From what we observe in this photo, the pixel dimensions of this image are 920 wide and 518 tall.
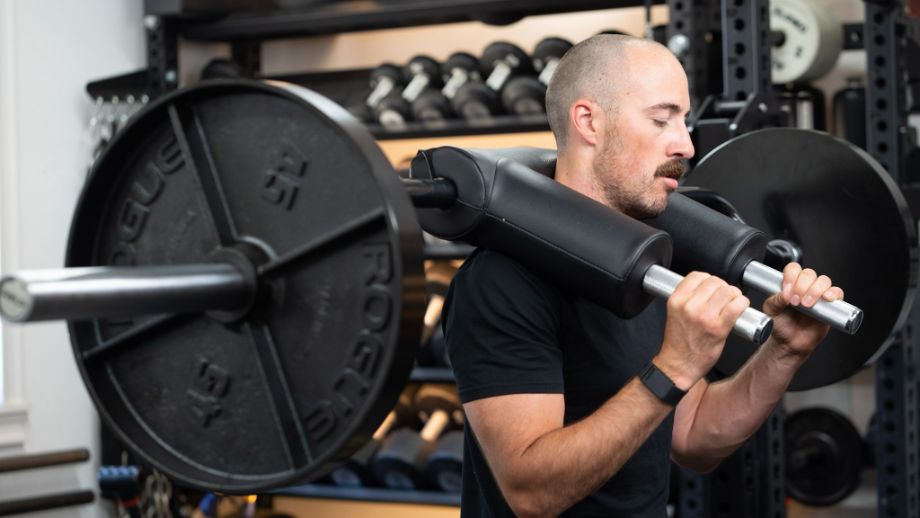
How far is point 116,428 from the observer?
53.1 inches

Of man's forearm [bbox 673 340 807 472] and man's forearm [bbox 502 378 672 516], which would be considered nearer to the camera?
man's forearm [bbox 502 378 672 516]

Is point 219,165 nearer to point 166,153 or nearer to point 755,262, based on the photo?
point 166,153

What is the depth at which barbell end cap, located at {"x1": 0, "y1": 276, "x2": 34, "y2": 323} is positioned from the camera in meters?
0.97

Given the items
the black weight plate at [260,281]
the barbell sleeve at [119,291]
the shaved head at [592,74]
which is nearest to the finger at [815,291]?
the shaved head at [592,74]

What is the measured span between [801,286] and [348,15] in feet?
9.92

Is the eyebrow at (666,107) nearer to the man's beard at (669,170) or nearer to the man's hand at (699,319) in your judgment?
the man's beard at (669,170)

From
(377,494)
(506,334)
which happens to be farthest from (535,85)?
(506,334)

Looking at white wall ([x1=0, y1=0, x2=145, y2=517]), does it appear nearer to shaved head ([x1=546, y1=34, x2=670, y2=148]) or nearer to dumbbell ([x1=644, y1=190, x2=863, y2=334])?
shaved head ([x1=546, y1=34, x2=670, y2=148])

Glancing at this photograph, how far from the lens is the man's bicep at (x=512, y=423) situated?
1533 millimetres

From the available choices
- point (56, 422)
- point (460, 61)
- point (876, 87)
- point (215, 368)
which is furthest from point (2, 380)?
point (215, 368)

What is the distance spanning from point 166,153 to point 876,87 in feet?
7.72

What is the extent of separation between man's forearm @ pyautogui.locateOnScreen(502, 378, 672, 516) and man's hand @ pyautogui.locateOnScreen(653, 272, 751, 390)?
0.23 ft

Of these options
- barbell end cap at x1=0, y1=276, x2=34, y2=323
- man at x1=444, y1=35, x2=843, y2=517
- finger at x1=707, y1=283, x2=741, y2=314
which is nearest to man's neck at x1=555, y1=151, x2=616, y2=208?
man at x1=444, y1=35, x2=843, y2=517

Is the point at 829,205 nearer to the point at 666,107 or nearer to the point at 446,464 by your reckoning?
the point at 666,107
